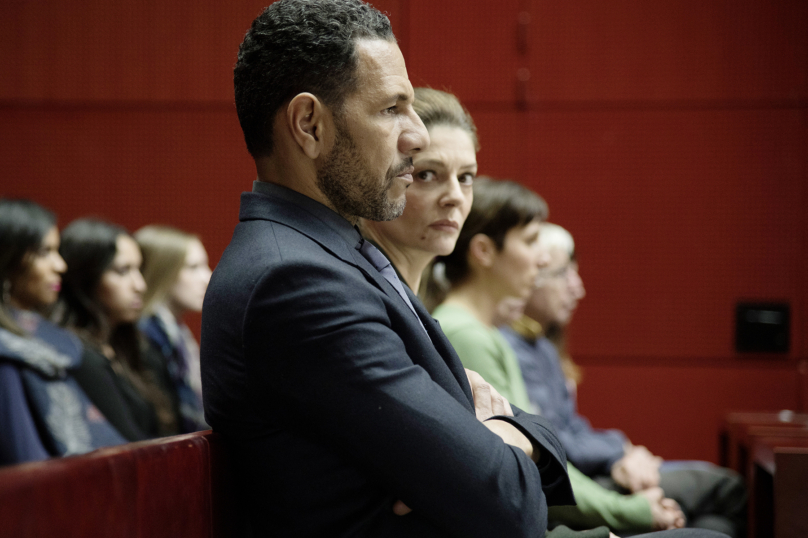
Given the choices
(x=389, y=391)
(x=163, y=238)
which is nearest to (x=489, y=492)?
(x=389, y=391)

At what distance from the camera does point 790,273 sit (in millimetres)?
3852

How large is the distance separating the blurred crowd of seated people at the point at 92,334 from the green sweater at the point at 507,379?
1302mm

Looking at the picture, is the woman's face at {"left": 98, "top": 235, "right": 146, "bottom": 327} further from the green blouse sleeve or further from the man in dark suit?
the man in dark suit

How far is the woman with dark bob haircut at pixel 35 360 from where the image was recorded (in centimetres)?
234

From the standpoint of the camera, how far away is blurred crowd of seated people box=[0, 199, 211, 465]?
7.94ft

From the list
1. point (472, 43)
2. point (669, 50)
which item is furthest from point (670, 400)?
point (472, 43)

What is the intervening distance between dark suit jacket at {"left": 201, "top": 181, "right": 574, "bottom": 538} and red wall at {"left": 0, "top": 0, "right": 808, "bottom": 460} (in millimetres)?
3046

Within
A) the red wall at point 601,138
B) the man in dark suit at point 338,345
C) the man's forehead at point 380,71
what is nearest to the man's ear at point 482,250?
the man in dark suit at point 338,345

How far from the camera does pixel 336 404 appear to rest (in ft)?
2.92

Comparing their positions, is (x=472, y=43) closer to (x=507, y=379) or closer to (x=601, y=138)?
(x=601, y=138)

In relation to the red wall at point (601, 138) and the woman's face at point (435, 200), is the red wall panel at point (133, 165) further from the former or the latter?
the woman's face at point (435, 200)

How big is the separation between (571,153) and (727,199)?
810 millimetres

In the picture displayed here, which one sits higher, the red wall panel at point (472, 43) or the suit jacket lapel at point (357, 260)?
the red wall panel at point (472, 43)

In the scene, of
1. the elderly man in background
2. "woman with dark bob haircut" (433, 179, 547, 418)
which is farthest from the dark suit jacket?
the elderly man in background
